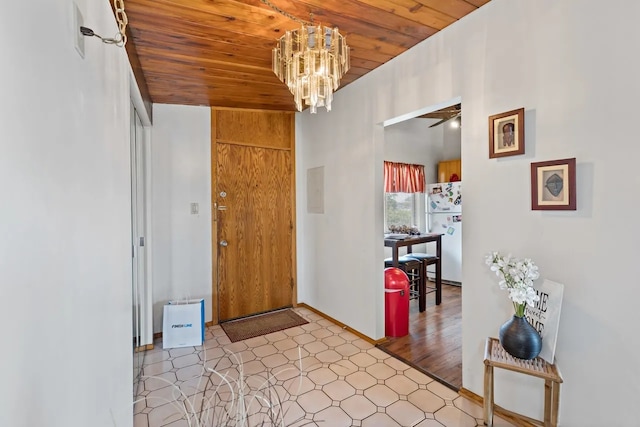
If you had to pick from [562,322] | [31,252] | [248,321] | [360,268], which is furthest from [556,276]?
[248,321]

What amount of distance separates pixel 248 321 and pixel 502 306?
2607 mm

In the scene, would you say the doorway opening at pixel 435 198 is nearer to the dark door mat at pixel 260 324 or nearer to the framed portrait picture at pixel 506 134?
the dark door mat at pixel 260 324

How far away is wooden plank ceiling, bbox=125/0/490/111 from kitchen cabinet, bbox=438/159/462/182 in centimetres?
302

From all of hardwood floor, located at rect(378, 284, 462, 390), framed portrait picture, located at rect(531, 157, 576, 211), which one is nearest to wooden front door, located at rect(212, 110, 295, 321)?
hardwood floor, located at rect(378, 284, 462, 390)

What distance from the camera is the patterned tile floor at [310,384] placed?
1852mm

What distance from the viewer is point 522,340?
5.00 ft

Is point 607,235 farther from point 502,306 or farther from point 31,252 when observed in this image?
point 31,252

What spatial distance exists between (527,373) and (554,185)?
3.13 feet

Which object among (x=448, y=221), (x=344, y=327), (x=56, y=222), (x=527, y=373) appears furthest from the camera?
(x=448, y=221)

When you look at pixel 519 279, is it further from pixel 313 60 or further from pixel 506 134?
pixel 313 60

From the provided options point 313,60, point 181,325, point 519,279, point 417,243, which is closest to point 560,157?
point 519,279

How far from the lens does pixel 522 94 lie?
66.7 inches

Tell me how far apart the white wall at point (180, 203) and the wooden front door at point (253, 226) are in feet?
0.43

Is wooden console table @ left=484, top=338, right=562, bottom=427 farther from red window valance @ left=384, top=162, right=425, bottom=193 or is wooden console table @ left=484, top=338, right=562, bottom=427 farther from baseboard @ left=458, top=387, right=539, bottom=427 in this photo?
red window valance @ left=384, top=162, right=425, bottom=193
